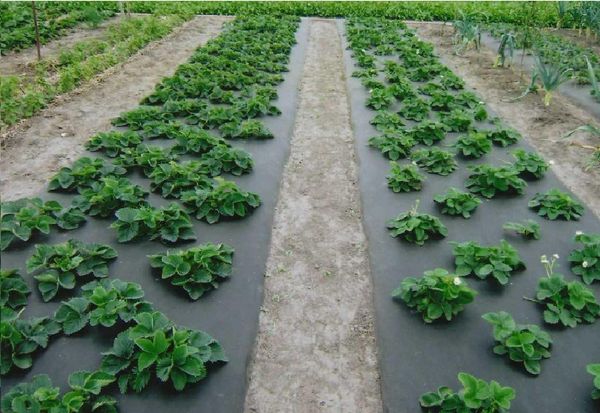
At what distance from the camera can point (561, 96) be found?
8.77 meters

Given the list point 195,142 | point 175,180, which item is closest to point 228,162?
point 195,142

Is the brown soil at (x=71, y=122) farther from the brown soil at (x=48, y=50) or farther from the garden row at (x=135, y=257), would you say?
the brown soil at (x=48, y=50)

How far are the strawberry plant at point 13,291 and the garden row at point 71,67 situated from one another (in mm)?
3619

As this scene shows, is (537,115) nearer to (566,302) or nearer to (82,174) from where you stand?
(566,302)

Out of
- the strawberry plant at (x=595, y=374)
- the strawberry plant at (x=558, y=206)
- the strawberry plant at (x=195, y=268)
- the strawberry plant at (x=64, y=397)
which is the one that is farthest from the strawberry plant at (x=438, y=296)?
the strawberry plant at (x=64, y=397)

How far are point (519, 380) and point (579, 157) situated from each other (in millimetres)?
4265

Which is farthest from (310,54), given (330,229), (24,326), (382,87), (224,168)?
(24,326)

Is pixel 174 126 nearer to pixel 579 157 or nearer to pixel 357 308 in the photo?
pixel 357 308

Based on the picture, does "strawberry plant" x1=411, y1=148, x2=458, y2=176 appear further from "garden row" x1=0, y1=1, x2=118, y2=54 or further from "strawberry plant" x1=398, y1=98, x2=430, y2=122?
"garden row" x1=0, y1=1, x2=118, y2=54

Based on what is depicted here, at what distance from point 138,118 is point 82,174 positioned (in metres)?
1.81

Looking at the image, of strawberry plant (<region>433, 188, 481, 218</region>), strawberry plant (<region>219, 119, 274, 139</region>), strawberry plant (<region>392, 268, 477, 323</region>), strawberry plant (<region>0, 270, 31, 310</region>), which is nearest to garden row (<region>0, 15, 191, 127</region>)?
strawberry plant (<region>219, 119, 274, 139</region>)

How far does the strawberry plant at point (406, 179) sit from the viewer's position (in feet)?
17.9

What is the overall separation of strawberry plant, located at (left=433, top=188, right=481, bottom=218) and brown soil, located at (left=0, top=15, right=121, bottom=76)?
7.81 metres

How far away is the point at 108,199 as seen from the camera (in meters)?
4.70
